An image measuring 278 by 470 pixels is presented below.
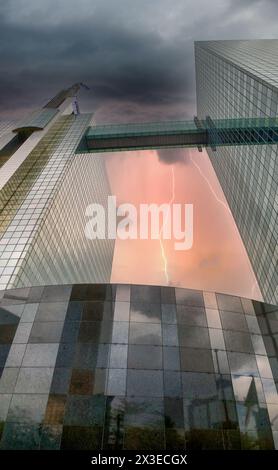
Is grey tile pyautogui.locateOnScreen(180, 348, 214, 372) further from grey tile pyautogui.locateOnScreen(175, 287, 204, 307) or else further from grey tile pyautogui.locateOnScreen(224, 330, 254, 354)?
grey tile pyautogui.locateOnScreen(175, 287, 204, 307)

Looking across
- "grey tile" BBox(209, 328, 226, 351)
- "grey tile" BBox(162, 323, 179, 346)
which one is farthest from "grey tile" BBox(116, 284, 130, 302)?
"grey tile" BBox(209, 328, 226, 351)

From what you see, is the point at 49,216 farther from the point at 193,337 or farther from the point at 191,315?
the point at 193,337

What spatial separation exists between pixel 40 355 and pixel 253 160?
2371 inches

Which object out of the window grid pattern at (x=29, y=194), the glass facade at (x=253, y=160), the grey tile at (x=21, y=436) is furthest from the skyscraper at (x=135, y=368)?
the glass facade at (x=253, y=160)

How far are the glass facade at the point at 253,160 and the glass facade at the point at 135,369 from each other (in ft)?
132

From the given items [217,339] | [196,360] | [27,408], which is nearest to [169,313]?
[217,339]

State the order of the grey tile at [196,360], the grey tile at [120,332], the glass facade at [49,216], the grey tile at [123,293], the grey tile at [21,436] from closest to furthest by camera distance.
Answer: the grey tile at [21,436], the grey tile at [196,360], the grey tile at [120,332], the grey tile at [123,293], the glass facade at [49,216]

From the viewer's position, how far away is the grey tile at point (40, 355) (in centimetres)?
1836

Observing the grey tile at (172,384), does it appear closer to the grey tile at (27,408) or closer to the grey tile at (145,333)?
the grey tile at (145,333)

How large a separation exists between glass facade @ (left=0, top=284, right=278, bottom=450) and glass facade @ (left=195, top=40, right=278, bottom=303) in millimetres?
40152

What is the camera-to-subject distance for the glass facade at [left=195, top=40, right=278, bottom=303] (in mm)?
56062

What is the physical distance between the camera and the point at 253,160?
219 feet

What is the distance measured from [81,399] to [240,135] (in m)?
69.8
